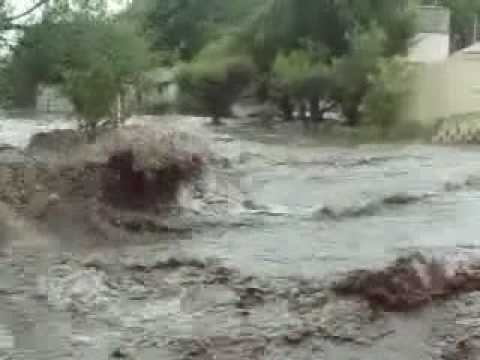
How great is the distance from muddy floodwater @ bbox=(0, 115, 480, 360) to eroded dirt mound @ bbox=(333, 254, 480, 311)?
0.11m

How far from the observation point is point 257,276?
685 cm

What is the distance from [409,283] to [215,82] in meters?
13.6

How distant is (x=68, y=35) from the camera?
1155 centimetres

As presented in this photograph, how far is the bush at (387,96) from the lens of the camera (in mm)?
15695

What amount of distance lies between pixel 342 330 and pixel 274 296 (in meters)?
0.70

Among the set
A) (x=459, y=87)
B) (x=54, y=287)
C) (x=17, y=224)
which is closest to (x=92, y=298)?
(x=54, y=287)

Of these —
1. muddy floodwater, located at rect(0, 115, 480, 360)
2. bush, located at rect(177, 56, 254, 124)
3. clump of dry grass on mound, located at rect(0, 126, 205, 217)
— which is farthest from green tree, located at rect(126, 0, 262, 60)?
clump of dry grass on mound, located at rect(0, 126, 205, 217)

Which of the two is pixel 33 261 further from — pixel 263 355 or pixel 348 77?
pixel 348 77

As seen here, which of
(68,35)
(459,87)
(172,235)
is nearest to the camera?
(172,235)

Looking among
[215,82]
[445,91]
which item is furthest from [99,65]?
[215,82]

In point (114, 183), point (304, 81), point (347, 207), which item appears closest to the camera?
point (347, 207)

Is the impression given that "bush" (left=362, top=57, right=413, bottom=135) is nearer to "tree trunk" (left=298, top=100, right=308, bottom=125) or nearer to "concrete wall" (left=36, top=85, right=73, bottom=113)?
"tree trunk" (left=298, top=100, right=308, bottom=125)

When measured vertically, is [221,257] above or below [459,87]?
below

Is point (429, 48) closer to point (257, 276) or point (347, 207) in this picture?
point (347, 207)
